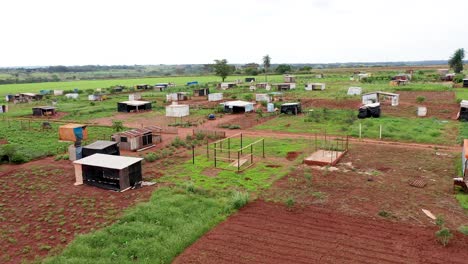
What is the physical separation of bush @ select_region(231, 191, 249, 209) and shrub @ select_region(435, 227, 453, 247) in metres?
8.16

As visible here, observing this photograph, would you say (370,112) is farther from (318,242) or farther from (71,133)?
(71,133)

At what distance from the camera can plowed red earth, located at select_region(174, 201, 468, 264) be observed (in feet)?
43.0

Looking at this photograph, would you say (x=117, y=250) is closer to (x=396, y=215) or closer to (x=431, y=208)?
(x=396, y=215)

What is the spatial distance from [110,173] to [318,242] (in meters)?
12.3

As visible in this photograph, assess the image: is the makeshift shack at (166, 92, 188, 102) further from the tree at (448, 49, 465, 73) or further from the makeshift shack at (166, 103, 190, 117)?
the tree at (448, 49, 465, 73)

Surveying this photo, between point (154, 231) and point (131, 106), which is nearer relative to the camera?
point (154, 231)

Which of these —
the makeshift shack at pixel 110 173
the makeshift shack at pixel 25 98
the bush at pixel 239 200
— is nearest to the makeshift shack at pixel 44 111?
the makeshift shack at pixel 25 98

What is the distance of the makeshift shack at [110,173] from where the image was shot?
20.7 metres

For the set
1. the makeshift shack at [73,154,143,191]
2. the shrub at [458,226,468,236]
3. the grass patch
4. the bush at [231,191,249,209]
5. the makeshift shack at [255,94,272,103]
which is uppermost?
the makeshift shack at [255,94,272,103]

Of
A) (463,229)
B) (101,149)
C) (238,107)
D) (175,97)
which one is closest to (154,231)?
(101,149)

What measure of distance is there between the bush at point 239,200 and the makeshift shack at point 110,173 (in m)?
6.37

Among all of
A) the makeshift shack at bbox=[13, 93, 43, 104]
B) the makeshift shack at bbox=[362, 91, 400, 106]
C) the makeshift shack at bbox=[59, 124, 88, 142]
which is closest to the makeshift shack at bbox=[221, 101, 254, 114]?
the makeshift shack at bbox=[362, 91, 400, 106]

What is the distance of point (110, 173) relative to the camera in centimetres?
2097

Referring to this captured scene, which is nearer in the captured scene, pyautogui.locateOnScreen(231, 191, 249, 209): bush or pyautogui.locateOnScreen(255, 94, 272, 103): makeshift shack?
pyautogui.locateOnScreen(231, 191, 249, 209): bush
